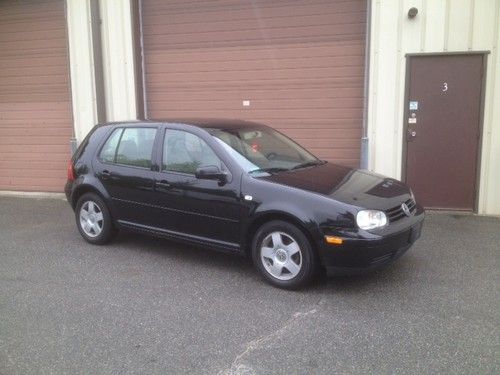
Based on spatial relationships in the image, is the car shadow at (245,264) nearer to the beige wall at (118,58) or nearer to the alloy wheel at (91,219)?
the alloy wheel at (91,219)

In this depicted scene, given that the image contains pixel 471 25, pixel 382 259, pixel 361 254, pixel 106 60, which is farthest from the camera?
pixel 106 60

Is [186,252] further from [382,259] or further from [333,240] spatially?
[382,259]

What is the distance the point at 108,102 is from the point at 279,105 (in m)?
3.13

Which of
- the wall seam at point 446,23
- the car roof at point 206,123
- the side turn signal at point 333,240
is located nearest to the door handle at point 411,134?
the wall seam at point 446,23

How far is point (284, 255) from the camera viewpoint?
15.1ft

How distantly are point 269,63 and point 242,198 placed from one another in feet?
13.4

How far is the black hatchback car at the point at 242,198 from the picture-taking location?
436 cm

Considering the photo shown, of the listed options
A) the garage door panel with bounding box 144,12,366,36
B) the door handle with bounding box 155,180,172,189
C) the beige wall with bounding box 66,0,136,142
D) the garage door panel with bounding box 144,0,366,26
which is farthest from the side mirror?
the beige wall with bounding box 66,0,136,142

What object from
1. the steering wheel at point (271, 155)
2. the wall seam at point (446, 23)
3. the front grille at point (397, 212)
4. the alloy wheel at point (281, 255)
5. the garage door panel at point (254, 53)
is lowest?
the alloy wheel at point (281, 255)

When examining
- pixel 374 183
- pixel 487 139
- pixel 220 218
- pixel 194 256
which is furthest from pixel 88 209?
pixel 487 139

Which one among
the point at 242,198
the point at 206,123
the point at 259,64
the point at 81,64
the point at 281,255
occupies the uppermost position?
the point at 81,64

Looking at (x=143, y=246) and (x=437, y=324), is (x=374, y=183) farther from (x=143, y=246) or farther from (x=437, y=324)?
(x=143, y=246)

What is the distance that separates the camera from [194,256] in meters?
5.73

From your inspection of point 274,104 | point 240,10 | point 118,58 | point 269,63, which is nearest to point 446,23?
point 269,63
